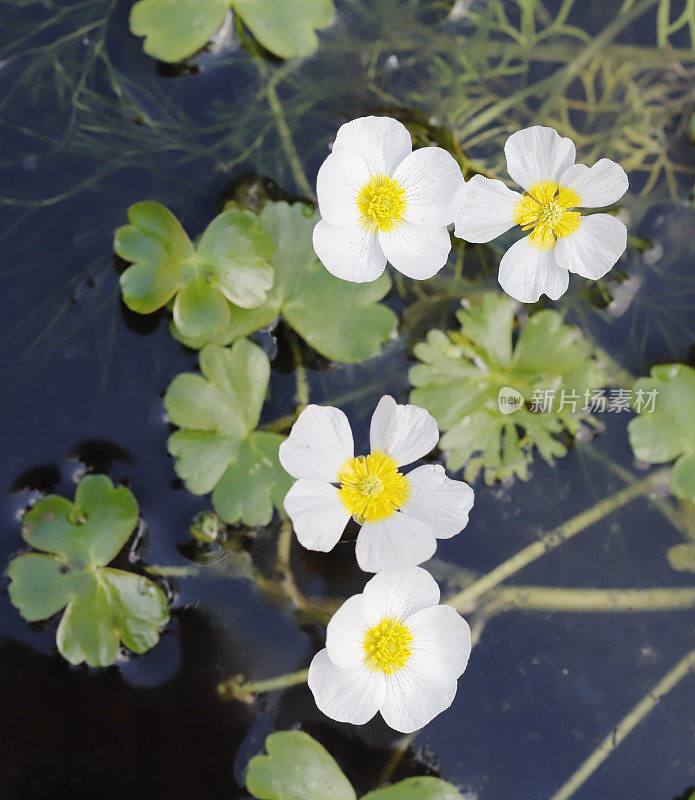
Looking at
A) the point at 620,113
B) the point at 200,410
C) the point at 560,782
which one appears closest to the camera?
the point at 200,410

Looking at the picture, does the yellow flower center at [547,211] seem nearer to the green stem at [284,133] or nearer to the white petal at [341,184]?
the white petal at [341,184]

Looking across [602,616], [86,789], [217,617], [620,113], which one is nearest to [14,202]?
[217,617]

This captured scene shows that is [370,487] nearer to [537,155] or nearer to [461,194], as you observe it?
[461,194]

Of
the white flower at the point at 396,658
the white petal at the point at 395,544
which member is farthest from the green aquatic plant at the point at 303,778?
the white petal at the point at 395,544

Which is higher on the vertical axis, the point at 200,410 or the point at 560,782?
the point at 200,410

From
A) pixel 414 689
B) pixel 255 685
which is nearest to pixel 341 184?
pixel 414 689

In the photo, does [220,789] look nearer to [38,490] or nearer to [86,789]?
[86,789]
